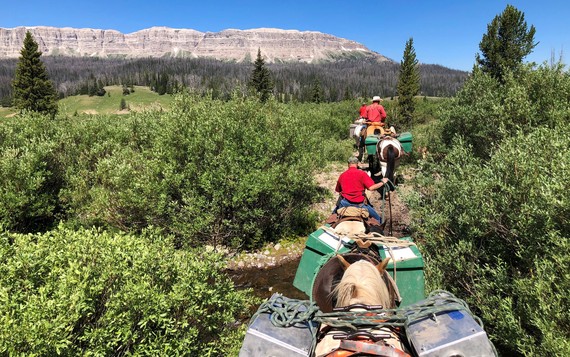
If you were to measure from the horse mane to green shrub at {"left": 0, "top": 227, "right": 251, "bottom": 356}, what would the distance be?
487 cm

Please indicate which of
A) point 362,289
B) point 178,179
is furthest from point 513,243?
point 178,179

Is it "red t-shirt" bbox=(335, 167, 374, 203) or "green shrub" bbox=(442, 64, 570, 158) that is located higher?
"green shrub" bbox=(442, 64, 570, 158)

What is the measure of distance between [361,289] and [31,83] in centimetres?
5970

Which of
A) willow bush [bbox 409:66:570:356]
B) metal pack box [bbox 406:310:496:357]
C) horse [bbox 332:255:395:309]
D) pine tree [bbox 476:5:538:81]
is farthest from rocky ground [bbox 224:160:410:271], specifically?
pine tree [bbox 476:5:538:81]

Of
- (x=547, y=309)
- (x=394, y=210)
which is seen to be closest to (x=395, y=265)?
(x=547, y=309)

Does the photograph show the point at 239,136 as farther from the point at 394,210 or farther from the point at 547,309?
the point at 547,309

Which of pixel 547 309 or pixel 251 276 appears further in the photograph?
pixel 251 276

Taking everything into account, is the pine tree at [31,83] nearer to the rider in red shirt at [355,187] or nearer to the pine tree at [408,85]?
the rider in red shirt at [355,187]

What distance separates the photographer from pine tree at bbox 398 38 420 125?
184ft

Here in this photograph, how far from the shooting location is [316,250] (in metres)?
5.79

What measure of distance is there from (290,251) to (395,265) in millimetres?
12531

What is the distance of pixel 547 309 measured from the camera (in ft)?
21.3

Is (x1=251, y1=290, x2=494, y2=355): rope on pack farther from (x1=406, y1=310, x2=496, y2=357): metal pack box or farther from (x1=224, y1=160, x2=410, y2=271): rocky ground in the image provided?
(x1=224, y1=160, x2=410, y2=271): rocky ground

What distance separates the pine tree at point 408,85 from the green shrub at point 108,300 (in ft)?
177
